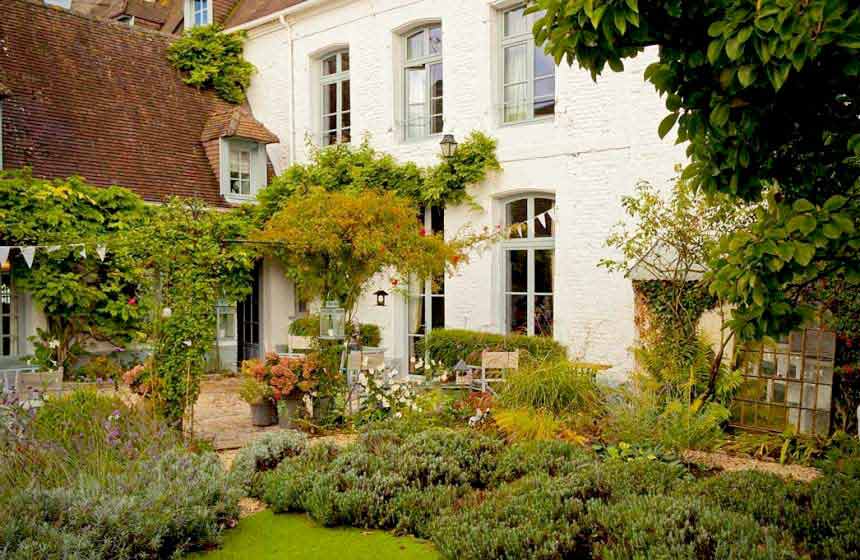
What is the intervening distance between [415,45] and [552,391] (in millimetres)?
7037

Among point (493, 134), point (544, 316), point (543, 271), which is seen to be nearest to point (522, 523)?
point (544, 316)

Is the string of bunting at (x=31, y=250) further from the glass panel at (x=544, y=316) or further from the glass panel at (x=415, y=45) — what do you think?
the glass panel at (x=544, y=316)

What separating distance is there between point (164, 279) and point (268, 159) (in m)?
7.84

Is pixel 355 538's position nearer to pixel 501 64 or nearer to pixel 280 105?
pixel 501 64

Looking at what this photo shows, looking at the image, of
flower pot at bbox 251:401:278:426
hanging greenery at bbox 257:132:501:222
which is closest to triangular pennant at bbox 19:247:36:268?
hanging greenery at bbox 257:132:501:222

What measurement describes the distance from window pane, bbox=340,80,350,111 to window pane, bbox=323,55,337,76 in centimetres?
34

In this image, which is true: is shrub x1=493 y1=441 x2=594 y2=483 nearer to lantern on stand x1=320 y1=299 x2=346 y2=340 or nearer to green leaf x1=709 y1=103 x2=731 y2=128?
lantern on stand x1=320 y1=299 x2=346 y2=340

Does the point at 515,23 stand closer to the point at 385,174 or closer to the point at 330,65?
the point at 385,174

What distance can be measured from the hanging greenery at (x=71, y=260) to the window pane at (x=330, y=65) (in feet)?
13.2

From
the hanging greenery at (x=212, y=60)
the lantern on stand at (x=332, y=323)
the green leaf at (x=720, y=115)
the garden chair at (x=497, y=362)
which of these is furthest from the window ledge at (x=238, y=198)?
the green leaf at (x=720, y=115)

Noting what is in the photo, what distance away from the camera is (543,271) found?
35.3 ft

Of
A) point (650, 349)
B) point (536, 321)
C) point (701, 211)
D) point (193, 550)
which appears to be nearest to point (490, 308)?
point (536, 321)

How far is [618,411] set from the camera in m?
7.09

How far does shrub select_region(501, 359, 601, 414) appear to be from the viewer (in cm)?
737
